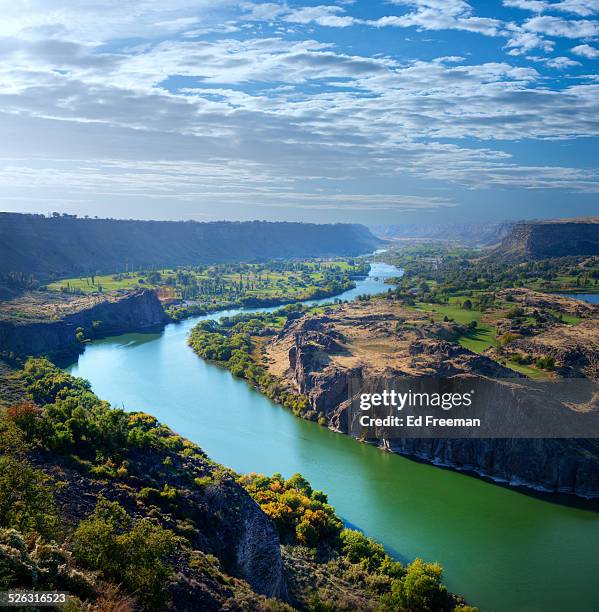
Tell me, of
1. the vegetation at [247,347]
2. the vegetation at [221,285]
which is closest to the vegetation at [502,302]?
the vegetation at [247,347]

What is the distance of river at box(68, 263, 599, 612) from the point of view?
88.2ft

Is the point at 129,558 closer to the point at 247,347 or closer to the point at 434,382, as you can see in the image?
the point at 434,382

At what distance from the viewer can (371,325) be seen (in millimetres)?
66250

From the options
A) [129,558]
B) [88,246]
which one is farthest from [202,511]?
[88,246]

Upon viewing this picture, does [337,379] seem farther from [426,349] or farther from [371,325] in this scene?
[371,325]

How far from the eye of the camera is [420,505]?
3409 centimetres

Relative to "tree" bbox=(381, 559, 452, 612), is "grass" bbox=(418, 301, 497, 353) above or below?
above

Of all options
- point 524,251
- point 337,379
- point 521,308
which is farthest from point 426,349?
point 524,251

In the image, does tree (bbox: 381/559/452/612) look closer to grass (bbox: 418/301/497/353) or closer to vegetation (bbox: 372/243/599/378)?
vegetation (bbox: 372/243/599/378)

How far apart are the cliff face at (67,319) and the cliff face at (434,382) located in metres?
31.0

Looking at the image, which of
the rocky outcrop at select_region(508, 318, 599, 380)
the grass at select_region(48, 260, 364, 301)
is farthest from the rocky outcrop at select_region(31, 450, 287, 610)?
the grass at select_region(48, 260, 364, 301)

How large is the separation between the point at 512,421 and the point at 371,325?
29669mm

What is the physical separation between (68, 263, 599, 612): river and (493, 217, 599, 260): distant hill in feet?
376

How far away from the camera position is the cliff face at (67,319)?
68.0 meters
